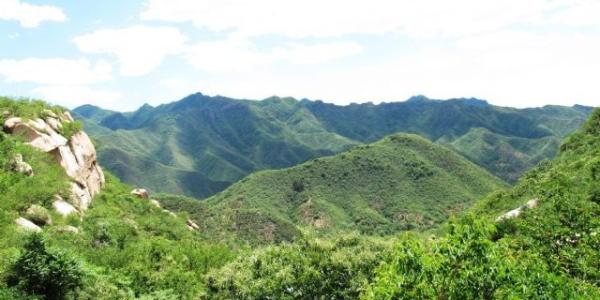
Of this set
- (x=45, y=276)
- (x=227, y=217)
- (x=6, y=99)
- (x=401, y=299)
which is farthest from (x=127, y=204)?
(x=227, y=217)

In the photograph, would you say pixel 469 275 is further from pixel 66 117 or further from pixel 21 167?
pixel 66 117

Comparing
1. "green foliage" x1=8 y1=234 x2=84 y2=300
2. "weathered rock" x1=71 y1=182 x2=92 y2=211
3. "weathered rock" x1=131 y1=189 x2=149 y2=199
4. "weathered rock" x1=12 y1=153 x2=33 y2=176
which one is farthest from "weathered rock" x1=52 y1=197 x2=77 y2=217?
"weathered rock" x1=131 y1=189 x2=149 y2=199

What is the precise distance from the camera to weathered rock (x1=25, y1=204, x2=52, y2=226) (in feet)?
111

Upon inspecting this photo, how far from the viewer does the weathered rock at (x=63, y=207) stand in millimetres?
37422

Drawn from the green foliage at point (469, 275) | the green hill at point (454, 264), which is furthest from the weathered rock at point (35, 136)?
the green foliage at point (469, 275)

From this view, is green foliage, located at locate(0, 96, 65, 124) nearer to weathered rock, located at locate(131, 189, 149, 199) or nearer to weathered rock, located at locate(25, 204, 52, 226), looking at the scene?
weathered rock, located at locate(25, 204, 52, 226)

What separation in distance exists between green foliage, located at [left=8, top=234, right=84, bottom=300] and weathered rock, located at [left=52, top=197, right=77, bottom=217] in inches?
484

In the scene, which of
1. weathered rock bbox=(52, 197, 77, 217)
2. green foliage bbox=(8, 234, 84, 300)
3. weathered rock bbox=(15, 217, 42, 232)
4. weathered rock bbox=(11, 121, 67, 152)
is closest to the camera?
green foliage bbox=(8, 234, 84, 300)

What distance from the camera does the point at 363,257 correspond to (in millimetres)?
35375

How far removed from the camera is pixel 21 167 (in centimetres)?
3725

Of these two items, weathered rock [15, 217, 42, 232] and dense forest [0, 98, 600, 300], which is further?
weathered rock [15, 217, 42, 232]

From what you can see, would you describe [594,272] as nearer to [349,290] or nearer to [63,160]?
[349,290]

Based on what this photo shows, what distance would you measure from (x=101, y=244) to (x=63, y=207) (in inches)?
172

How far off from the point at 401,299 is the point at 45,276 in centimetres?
2021
